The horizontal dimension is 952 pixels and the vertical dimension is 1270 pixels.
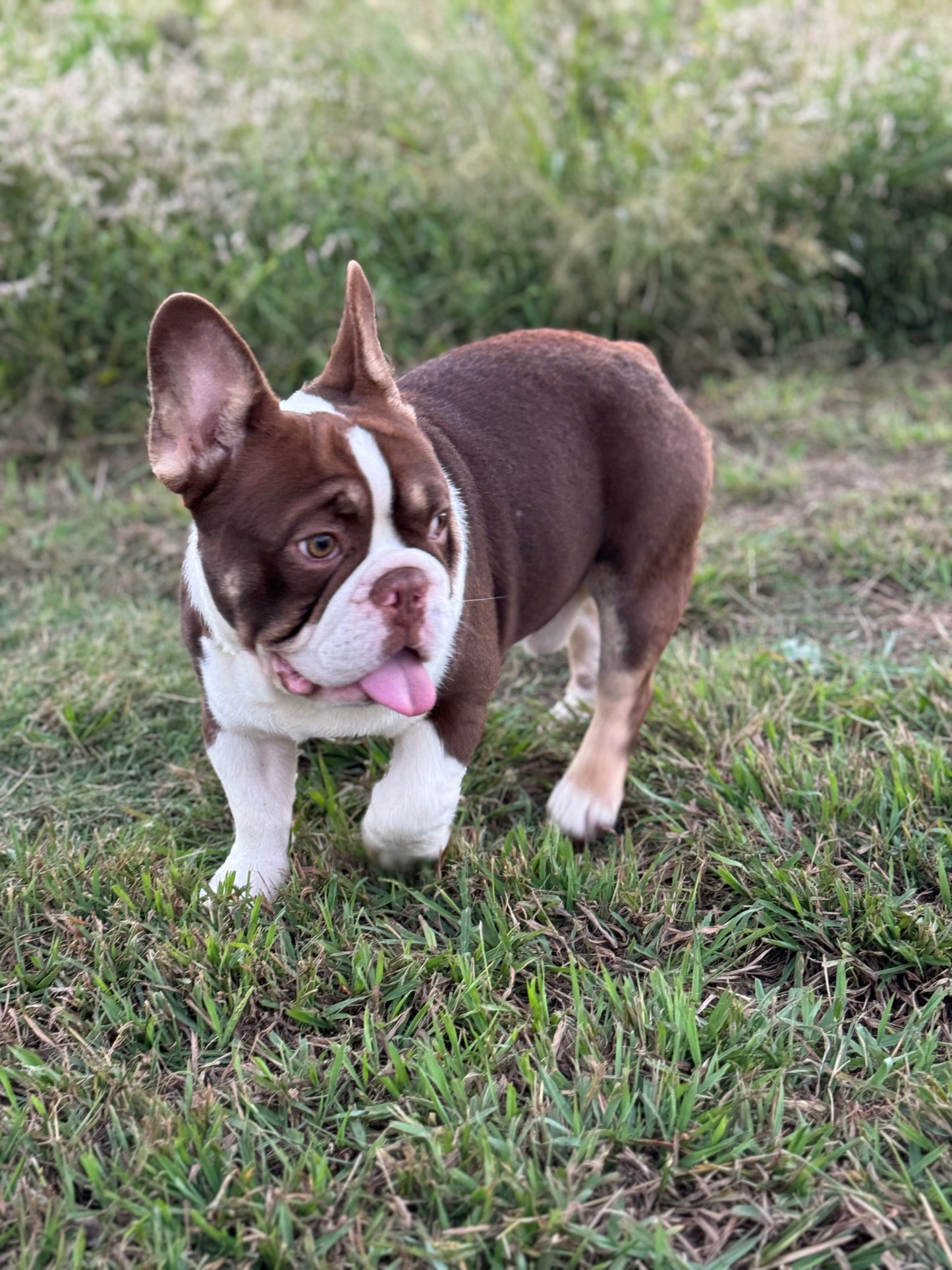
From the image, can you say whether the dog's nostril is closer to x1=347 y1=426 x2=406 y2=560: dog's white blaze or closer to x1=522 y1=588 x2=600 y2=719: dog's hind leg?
x1=347 y1=426 x2=406 y2=560: dog's white blaze

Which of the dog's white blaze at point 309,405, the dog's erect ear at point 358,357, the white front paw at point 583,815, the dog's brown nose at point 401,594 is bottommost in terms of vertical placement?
the white front paw at point 583,815

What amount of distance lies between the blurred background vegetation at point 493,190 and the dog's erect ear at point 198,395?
3.55 m

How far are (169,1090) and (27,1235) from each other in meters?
0.37

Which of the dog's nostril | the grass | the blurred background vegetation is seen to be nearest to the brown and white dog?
the dog's nostril

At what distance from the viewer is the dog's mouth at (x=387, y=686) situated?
7.90 ft

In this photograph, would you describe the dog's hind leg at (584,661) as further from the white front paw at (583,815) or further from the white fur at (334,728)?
the white fur at (334,728)

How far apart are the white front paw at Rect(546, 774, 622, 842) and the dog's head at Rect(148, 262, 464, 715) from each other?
78 centimetres

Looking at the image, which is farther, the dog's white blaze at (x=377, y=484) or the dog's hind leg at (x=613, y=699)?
the dog's hind leg at (x=613, y=699)

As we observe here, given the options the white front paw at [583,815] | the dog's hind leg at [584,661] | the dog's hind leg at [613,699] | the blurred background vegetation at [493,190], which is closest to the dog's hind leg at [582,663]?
the dog's hind leg at [584,661]

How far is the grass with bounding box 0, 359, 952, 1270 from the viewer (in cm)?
Answer: 201

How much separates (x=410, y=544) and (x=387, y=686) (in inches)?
10.9

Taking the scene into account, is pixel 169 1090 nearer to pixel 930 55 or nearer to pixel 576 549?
pixel 576 549

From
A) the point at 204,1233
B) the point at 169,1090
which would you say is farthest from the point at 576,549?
the point at 204,1233

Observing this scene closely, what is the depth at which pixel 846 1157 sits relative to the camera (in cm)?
212
